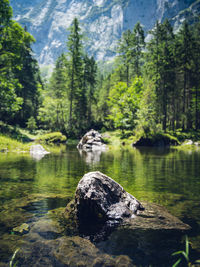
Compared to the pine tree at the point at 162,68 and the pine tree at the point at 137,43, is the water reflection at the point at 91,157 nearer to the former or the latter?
the pine tree at the point at 162,68

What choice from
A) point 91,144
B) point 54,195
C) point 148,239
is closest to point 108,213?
point 148,239

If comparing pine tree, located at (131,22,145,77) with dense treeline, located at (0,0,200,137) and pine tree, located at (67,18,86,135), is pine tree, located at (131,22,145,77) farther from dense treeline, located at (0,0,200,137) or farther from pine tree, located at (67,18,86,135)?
pine tree, located at (67,18,86,135)

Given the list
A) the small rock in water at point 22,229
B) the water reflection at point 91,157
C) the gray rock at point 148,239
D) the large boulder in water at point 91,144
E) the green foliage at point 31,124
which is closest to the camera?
the gray rock at point 148,239

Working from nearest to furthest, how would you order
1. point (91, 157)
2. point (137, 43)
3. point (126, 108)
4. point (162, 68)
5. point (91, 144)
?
1. point (91, 157)
2. point (91, 144)
3. point (126, 108)
4. point (162, 68)
5. point (137, 43)

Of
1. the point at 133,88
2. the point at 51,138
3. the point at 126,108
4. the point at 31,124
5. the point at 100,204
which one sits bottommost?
the point at 100,204

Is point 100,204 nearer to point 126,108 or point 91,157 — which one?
point 91,157

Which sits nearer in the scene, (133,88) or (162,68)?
(162,68)

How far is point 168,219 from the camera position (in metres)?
4.68

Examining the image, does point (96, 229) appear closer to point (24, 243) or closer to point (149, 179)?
point (24, 243)

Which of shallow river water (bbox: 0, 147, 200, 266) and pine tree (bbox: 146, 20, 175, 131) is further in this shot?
pine tree (bbox: 146, 20, 175, 131)

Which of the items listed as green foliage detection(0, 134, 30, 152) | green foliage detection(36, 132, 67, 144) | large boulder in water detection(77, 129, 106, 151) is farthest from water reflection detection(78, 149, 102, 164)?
green foliage detection(36, 132, 67, 144)

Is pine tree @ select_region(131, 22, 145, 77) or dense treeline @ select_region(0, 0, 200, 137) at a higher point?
pine tree @ select_region(131, 22, 145, 77)

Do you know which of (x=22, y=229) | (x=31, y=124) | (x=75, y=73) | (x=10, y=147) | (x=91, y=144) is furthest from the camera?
(x=75, y=73)

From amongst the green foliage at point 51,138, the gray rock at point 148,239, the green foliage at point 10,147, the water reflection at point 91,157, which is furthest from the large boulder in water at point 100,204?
the green foliage at point 51,138
